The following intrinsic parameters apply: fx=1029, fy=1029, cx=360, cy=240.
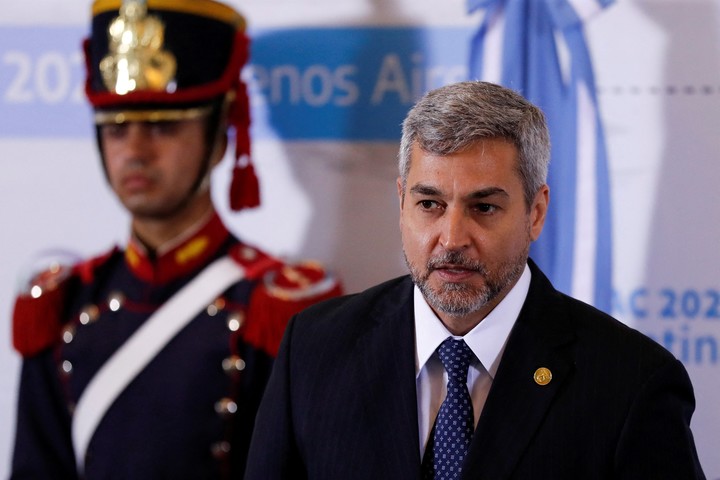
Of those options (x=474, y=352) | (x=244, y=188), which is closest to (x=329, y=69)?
(x=244, y=188)

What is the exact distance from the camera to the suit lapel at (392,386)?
1.30m

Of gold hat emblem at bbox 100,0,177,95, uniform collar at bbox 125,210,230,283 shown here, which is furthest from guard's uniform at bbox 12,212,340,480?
gold hat emblem at bbox 100,0,177,95

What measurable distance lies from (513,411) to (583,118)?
96 centimetres

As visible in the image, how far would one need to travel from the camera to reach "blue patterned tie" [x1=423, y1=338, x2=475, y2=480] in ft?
4.21

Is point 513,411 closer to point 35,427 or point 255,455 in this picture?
point 255,455

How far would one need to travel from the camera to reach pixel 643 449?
1229 mm

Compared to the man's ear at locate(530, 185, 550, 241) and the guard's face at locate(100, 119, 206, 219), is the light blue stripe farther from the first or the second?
the man's ear at locate(530, 185, 550, 241)

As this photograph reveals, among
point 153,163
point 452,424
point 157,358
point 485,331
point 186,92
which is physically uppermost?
point 186,92

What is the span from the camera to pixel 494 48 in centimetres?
209

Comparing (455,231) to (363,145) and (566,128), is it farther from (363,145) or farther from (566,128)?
(363,145)

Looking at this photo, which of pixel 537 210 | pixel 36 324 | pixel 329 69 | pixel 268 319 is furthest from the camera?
pixel 329 69

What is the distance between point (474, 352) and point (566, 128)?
0.87 m

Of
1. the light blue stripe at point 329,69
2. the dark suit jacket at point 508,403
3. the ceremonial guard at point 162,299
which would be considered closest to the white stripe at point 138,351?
the ceremonial guard at point 162,299

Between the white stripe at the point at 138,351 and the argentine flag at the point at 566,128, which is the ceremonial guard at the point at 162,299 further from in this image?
the argentine flag at the point at 566,128
